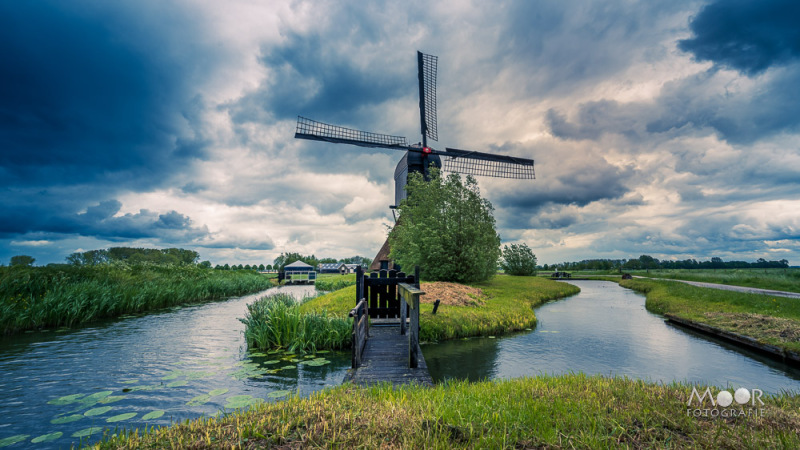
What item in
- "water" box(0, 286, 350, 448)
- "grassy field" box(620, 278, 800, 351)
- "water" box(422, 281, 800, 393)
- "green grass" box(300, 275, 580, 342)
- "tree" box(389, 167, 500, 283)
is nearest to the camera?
"water" box(0, 286, 350, 448)

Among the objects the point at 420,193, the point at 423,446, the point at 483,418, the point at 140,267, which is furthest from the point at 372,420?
the point at 140,267

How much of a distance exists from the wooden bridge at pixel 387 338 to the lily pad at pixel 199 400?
2.65 meters

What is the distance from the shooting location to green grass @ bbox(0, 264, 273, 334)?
1207 cm

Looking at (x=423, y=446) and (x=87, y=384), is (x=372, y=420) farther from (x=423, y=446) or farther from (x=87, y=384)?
(x=87, y=384)

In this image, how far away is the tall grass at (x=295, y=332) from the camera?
994 cm

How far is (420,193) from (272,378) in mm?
21238

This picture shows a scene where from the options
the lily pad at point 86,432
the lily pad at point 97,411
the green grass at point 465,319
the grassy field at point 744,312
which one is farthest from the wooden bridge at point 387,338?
the grassy field at point 744,312

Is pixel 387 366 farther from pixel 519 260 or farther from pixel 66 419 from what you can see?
pixel 519 260

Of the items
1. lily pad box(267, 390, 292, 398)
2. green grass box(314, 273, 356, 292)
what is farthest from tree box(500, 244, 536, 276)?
lily pad box(267, 390, 292, 398)

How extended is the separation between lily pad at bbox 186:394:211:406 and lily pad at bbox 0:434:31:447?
1.99 meters

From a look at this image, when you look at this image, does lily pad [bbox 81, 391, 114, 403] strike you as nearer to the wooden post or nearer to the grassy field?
the wooden post

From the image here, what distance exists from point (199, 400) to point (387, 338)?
4.37 m

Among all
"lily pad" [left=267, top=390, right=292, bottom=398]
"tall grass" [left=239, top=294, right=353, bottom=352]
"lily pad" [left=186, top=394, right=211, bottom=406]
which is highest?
"tall grass" [left=239, top=294, right=353, bottom=352]

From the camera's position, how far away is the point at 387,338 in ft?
29.1
